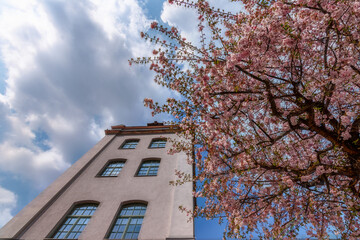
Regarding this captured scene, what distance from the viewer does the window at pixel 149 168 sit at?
10.9 metres

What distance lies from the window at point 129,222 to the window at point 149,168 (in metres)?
2.38

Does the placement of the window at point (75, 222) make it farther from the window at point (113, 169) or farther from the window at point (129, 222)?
the window at point (113, 169)

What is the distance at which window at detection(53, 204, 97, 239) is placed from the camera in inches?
293

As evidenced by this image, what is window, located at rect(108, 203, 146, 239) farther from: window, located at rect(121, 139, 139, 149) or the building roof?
the building roof

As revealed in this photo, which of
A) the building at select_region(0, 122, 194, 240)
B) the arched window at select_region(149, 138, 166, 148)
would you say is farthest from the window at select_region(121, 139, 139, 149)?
the building at select_region(0, 122, 194, 240)

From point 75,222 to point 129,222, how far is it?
2565 millimetres

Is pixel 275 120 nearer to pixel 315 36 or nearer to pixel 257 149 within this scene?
pixel 257 149

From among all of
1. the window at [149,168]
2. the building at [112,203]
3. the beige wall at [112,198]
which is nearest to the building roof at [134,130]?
the building at [112,203]

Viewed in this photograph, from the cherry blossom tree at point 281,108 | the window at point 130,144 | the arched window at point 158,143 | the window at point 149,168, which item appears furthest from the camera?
the window at point 130,144

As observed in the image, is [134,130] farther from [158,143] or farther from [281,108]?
[281,108]

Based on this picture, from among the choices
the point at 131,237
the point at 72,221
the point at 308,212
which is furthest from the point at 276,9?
the point at 72,221

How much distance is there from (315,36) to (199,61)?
3100 mm

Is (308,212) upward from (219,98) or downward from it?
downward

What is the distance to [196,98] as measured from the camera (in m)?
5.77
